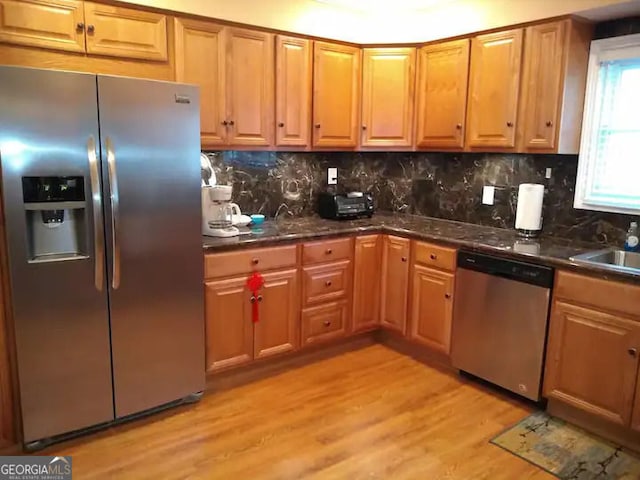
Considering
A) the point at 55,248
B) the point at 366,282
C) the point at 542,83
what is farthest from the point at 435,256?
the point at 55,248

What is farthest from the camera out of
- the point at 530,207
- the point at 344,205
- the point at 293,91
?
the point at 344,205

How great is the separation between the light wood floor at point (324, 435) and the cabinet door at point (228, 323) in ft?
0.75

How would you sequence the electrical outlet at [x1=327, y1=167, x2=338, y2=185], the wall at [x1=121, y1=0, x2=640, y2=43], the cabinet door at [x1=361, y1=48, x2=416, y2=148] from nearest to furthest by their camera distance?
the wall at [x1=121, y1=0, x2=640, y2=43] → the cabinet door at [x1=361, y1=48, x2=416, y2=148] → the electrical outlet at [x1=327, y1=167, x2=338, y2=185]

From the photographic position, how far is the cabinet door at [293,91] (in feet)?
11.0

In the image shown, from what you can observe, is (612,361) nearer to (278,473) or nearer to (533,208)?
(533,208)

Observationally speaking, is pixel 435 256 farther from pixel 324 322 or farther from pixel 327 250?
pixel 324 322

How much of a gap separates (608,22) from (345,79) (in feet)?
5.49

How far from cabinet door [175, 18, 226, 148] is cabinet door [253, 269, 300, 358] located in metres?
0.95

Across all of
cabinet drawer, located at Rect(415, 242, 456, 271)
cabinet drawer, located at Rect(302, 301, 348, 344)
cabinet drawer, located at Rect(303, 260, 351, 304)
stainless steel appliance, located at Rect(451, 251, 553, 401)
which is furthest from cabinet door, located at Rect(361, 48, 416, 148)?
cabinet drawer, located at Rect(302, 301, 348, 344)

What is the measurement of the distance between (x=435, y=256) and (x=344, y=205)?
83 cm

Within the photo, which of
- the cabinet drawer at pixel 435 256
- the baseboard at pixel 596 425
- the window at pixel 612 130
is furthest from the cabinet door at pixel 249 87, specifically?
the baseboard at pixel 596 425

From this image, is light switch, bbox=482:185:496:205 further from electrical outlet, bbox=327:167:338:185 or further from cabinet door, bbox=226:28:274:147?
cabinet door, bbox=226:28:274:147

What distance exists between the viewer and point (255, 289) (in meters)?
3.09

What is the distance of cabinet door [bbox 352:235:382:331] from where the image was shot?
142 inches
